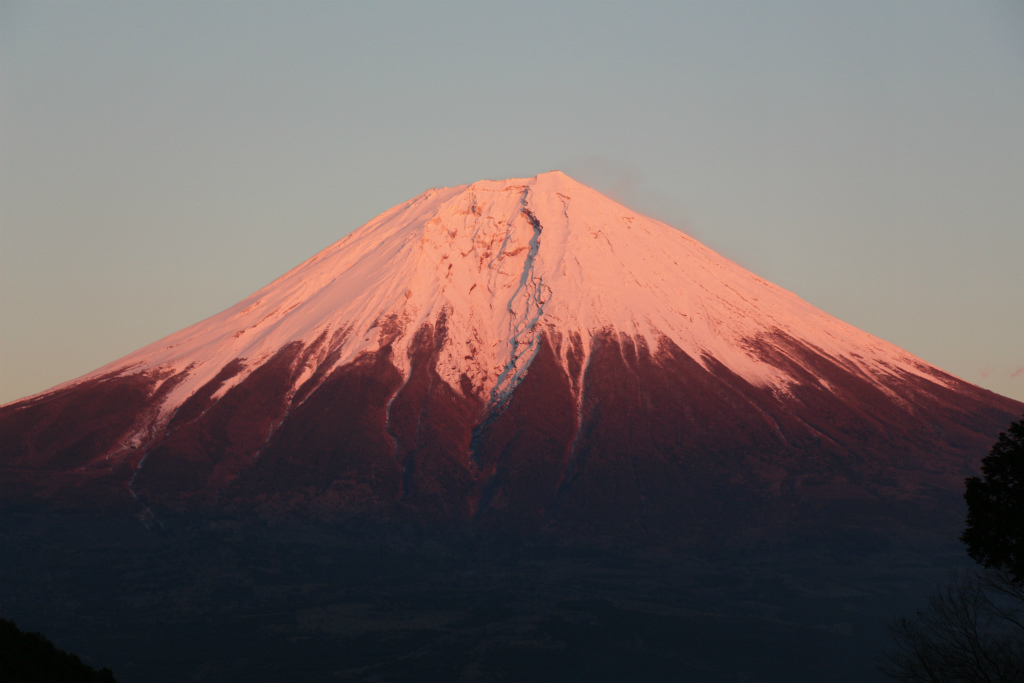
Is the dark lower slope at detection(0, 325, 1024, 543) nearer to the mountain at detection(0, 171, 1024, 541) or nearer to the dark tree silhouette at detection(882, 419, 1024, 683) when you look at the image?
the mountain at detection(0, 171, 1024, 541)

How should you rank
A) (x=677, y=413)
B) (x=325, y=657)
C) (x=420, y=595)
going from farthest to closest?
(x=677, y=413), (x=420, y=595), (x=325, y=657)

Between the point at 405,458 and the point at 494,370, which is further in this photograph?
the point at 494,370

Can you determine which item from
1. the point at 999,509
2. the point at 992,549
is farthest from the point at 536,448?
the point at 992,549

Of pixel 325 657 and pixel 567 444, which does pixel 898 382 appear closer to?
pixel 567 444

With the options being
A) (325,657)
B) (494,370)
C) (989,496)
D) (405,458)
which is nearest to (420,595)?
(325,657)

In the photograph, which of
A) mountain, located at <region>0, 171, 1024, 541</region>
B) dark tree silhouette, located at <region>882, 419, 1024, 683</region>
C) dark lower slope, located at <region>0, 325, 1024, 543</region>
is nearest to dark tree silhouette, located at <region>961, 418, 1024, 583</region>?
dark tree silhouette, located at <region>882, 419, 1024, 683</region>

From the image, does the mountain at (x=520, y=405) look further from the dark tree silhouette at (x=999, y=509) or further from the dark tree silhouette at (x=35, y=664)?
the dark tree silhouette at (x=999, y=509)

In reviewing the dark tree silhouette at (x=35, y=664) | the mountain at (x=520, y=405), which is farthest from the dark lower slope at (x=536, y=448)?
the dark tree silhouette at (x=35, y=664)
